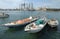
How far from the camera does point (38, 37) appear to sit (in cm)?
2527

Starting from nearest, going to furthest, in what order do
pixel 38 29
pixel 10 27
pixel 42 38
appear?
1. pixel 42 38
2. pixel 38 29
3. pixel 10 27

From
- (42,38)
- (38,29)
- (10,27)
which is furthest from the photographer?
(10,27)

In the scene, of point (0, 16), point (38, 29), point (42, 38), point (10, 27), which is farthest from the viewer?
point (0, 16)

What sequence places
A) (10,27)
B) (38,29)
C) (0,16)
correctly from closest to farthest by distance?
(38,29) < (10,27) < (0,16)

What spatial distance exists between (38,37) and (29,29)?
2.02 meters

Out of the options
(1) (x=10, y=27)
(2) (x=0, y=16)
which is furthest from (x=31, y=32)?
(2) (x=0, y=16)

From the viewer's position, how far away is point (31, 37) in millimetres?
25203

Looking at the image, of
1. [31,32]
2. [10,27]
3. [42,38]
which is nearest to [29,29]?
[31,32]

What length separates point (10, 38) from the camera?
24797 mm

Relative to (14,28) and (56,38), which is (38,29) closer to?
(56,38)

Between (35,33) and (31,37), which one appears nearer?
(31,37)

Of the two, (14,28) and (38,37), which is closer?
(38,37)

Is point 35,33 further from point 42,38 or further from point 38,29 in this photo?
point 42,38

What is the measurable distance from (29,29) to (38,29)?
1830 millimetres
